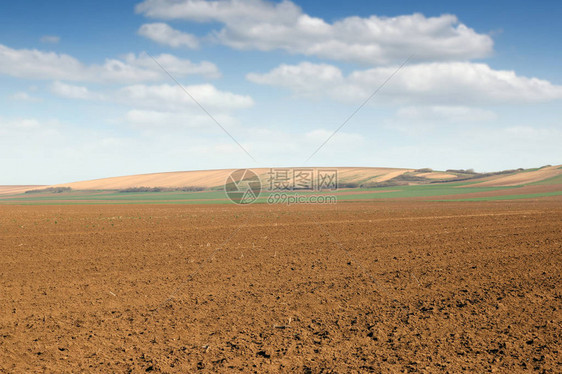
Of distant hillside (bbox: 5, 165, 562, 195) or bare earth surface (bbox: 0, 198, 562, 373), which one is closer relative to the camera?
bare earth surface (bbox: 0, 198, 562, 373)

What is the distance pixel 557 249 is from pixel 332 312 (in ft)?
38.3

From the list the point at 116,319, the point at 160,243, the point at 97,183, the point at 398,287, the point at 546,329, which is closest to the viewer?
the point at 546,329

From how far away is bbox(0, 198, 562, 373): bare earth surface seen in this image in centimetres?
630

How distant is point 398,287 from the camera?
10.3 metres

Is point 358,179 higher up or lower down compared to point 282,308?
higher up

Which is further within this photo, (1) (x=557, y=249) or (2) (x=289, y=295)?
(1) (x=557, y=249)

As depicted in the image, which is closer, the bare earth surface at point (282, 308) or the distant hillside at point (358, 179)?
the bare earth surface at point (282, 308)

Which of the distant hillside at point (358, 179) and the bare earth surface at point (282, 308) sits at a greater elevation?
the distant hillside at point (358, 179)

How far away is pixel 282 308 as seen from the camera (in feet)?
28.5

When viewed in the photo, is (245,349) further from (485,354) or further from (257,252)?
(257,252)

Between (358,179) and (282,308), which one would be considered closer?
(282,308)

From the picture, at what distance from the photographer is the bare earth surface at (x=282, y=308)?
630 cm

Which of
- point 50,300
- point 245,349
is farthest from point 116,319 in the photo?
point 245,349

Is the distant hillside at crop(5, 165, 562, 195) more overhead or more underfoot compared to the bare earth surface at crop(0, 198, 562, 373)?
more overhead
